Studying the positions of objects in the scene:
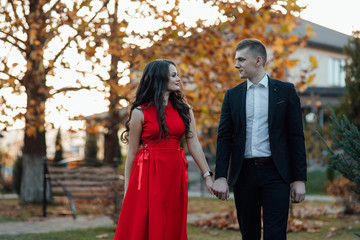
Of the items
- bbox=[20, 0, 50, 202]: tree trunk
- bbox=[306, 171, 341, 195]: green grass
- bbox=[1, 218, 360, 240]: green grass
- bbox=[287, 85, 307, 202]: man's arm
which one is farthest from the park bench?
bbox=[306, 171, 341, 195]: green grass

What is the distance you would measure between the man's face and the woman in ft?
2.04

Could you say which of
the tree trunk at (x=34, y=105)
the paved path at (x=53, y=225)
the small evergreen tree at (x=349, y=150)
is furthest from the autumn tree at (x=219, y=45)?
the small evergreen tree at (x=349, y=150)

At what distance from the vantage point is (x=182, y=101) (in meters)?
4.58

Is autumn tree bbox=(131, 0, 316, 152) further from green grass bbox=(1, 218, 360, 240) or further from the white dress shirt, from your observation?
the white dress shirt

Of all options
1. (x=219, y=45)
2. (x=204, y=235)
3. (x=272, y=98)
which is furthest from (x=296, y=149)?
(x=219, y=45)

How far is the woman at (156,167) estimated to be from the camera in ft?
14.0

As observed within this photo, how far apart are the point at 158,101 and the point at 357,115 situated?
25.1ft

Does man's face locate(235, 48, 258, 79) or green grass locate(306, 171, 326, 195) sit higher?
man's face locate(235, 48, 258, 79)

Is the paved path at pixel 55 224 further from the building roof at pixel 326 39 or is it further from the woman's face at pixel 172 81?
the building roof at pixel 326 39

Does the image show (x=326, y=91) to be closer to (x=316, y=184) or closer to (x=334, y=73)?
(x=334, y=73)

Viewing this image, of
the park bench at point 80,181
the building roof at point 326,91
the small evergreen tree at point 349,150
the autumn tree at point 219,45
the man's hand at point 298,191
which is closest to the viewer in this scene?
the man's hand at point 298,191

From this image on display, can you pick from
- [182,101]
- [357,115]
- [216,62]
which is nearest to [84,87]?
[216,62]

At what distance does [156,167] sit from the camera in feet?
14.1

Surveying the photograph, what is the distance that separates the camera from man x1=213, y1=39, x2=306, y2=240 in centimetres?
394
